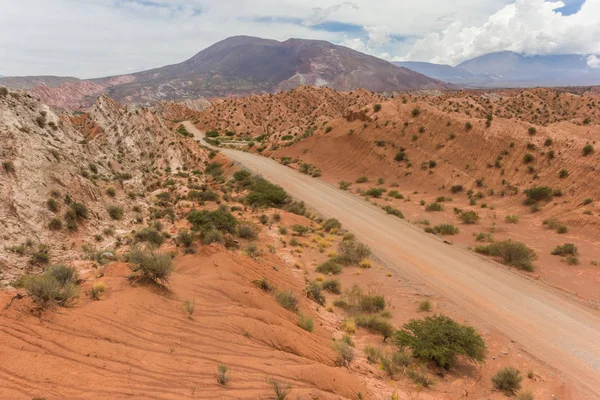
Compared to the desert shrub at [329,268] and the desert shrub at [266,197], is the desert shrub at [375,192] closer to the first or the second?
the desert shrub at [266,197]

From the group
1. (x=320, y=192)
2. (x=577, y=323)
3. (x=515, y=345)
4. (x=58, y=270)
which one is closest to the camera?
(x=58, y=270)

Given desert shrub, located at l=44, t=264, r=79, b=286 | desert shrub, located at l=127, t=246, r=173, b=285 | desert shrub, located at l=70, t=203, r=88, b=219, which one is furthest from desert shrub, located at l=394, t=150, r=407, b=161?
desert shrub, located at l=44, t=264, r=79, b=286

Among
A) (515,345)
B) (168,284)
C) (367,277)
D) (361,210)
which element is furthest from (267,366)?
(361,210)

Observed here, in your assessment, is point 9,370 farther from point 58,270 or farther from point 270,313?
point 270,313

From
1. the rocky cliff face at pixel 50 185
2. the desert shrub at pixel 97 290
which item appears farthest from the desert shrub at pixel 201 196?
the desert shrub at pixel 97 290

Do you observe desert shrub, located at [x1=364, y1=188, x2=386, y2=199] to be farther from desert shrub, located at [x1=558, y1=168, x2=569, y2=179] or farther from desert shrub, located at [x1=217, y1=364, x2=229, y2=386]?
desert shrub, located at [x1=217, y1=364, x2=229, y2=386]

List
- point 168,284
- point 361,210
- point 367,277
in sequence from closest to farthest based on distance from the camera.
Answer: point 168,284 → point 367,277 → point 361,210
